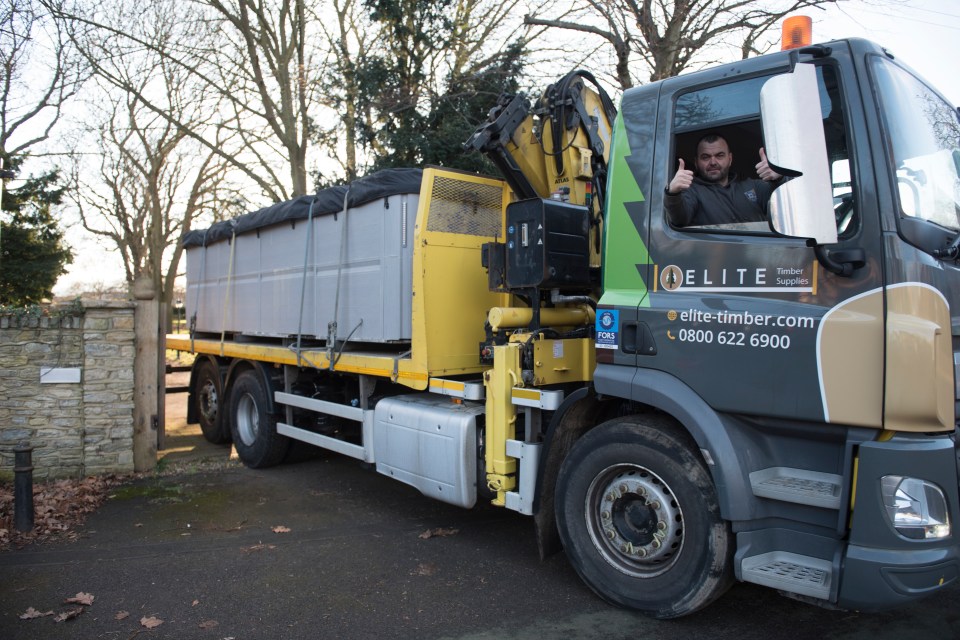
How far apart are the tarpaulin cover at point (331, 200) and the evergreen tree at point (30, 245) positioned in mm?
11990

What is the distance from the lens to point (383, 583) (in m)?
4.41

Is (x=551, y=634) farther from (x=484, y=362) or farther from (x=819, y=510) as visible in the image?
(x=484, y=362)

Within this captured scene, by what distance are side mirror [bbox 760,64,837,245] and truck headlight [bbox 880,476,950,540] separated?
103 centimetres

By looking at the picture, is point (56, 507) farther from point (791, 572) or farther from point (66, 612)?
point (791, 572)

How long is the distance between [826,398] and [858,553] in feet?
2.13

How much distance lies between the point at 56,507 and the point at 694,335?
5.62 meters

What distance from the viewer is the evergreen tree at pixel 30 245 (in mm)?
17266

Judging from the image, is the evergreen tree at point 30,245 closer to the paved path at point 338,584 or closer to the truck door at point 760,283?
the paved path at point 338,584

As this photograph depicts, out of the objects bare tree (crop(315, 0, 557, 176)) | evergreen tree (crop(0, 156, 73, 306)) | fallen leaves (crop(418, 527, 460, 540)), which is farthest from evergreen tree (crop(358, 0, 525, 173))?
evergreen tree (crop(0, 156, 73, 306))

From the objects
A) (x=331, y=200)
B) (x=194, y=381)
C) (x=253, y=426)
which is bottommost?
(x=253, y=426)

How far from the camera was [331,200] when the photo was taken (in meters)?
6.10

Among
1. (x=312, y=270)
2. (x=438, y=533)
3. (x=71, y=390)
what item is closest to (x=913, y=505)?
(x=438, y=533)

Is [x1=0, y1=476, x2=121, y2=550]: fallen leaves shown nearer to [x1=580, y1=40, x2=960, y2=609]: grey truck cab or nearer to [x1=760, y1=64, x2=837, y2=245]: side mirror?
[x1=580, y1=40, x2=960, y2=609]: grey truck cab

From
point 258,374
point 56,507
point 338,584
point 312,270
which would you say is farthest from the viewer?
point 258,374
